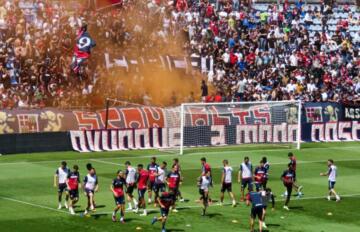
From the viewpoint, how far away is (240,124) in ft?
193

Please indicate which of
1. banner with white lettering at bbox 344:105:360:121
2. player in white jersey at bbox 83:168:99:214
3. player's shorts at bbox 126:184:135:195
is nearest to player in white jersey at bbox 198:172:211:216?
player's shorts at bbox 126:184:135:195

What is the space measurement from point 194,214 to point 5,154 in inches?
720

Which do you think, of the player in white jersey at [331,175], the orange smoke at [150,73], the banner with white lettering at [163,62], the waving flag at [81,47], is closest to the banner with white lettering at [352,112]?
the banner with white lettering at [163,62]

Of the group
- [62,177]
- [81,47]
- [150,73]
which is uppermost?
[81,47]

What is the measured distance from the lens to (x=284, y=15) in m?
73.9

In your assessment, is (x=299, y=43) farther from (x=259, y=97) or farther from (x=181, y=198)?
(x=181, y=198)

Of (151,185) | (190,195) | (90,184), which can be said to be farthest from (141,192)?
(190,195)

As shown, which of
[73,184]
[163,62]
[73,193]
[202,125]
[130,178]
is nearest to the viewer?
[73,184]

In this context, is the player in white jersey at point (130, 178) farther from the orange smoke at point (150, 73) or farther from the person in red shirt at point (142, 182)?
the orange smoke at point (150, 73)

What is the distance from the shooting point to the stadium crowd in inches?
2229

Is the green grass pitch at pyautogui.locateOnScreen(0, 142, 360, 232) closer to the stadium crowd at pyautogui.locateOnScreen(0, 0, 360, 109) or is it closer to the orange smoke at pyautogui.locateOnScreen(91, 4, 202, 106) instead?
the stadium crowd at pyautogui.locateOnScreen(0, 0, 360, 109)

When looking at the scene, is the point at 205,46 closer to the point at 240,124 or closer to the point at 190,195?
the point at 240,124

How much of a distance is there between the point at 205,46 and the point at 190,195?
26210 mm

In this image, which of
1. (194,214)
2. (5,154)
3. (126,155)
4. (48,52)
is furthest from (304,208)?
(48,52)
